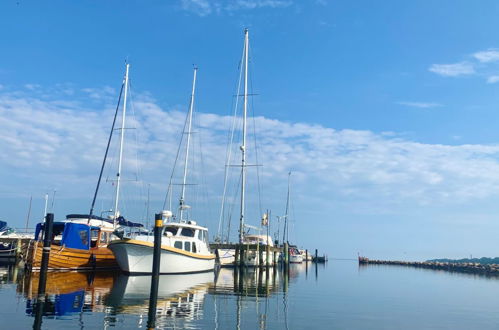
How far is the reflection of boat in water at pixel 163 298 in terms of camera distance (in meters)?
15.5

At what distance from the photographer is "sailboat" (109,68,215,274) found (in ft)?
93.4

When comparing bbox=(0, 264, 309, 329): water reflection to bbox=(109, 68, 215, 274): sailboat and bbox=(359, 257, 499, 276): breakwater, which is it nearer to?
bbox=(109, 68, 215, 274): sailboat

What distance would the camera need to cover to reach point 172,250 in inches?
1187

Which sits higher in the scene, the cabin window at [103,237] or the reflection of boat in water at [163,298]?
the cabin window at [103,237]

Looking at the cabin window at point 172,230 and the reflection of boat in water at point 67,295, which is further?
the cabin window at point 172,230

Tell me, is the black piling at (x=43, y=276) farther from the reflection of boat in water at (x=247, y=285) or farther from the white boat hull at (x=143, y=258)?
the white boat hull at (x=143, y=258)

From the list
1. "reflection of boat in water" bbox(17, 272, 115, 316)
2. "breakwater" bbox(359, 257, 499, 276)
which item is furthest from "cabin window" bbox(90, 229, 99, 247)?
"breakwater" bbox(359, 257, 499, 276)

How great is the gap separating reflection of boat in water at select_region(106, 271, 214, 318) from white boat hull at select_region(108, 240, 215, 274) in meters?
2.82

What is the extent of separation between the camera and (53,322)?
12570mm

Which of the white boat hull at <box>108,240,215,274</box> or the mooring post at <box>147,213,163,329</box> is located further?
the white boat hull at <box>108,240,215,274</box>

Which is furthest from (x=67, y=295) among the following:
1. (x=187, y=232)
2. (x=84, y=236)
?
(x=187, y=232)

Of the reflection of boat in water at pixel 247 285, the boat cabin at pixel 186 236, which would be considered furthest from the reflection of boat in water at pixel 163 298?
the boat cabin at pixel 186 236

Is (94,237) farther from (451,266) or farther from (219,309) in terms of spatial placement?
(451,266)

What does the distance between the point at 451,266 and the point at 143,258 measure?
256 ft
